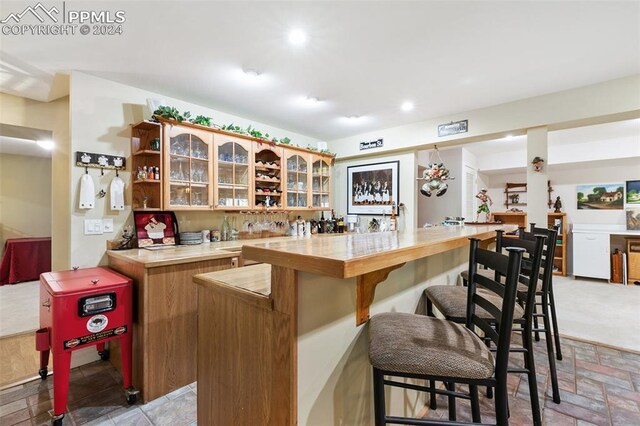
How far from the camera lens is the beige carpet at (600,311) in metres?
2.83

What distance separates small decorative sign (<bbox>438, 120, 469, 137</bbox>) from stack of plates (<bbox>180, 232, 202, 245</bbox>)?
3.19 metres

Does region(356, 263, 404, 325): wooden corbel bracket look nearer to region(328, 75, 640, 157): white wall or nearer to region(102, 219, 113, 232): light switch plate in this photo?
region(102, 219, 113, 232): light switch plate

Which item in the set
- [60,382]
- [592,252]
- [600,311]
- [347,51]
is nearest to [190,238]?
[60,382]

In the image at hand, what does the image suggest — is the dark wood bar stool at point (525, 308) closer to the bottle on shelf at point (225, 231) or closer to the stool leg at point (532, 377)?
the stool leg at point (532, 377)

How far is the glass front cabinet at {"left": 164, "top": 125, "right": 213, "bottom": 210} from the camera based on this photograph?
2.70m

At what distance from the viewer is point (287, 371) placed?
39.6 inches

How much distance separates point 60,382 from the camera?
1.71 meters

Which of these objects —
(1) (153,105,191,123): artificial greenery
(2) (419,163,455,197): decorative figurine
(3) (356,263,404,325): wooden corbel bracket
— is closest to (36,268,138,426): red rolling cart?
(1) (153,105,191,123): artificial greenery

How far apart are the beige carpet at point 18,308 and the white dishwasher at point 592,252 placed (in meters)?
8.22

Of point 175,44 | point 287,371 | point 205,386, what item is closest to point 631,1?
point 287,371

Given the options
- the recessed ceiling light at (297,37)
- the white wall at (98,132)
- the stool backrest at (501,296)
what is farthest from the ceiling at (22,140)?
the stool backrest at (501,296)

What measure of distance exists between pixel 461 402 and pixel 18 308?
5116 mm

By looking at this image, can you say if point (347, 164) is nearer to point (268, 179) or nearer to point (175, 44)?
point (268, 179)

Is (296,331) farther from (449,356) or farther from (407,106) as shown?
(407,106)
